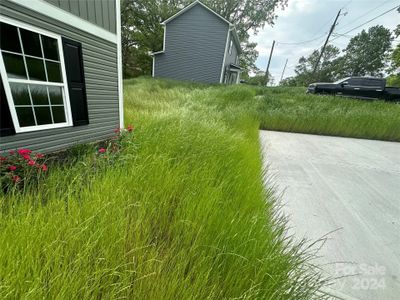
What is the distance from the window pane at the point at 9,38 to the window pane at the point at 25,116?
0.80 metres

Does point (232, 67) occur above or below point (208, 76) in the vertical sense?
above

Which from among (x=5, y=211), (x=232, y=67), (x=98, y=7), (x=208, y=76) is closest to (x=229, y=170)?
(x=5, y=211)

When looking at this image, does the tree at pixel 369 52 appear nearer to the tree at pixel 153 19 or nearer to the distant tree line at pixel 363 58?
the distant tree line at pixel 363 58

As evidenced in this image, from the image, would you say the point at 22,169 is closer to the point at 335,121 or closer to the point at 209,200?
the point at 209,200

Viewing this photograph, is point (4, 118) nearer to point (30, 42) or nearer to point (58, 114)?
point (58, 114)

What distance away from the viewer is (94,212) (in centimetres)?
109

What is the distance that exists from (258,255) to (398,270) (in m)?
1.48

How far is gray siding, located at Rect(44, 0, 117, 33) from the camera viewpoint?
126 inches

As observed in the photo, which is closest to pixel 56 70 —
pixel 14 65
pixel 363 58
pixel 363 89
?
pixel 14 65

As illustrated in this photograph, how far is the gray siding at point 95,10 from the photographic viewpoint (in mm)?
3193

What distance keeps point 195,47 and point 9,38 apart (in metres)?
14.2

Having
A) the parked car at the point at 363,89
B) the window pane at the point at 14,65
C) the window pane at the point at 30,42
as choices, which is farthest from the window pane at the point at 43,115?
the parked car at the point at 363,89

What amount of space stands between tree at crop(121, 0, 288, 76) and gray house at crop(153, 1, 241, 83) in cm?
841

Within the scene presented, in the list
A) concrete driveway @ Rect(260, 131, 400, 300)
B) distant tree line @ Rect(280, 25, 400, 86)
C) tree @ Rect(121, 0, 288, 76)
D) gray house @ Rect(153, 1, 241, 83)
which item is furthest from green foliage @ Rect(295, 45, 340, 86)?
concrete driveway @ Rect(260, 131, 400, 300)
